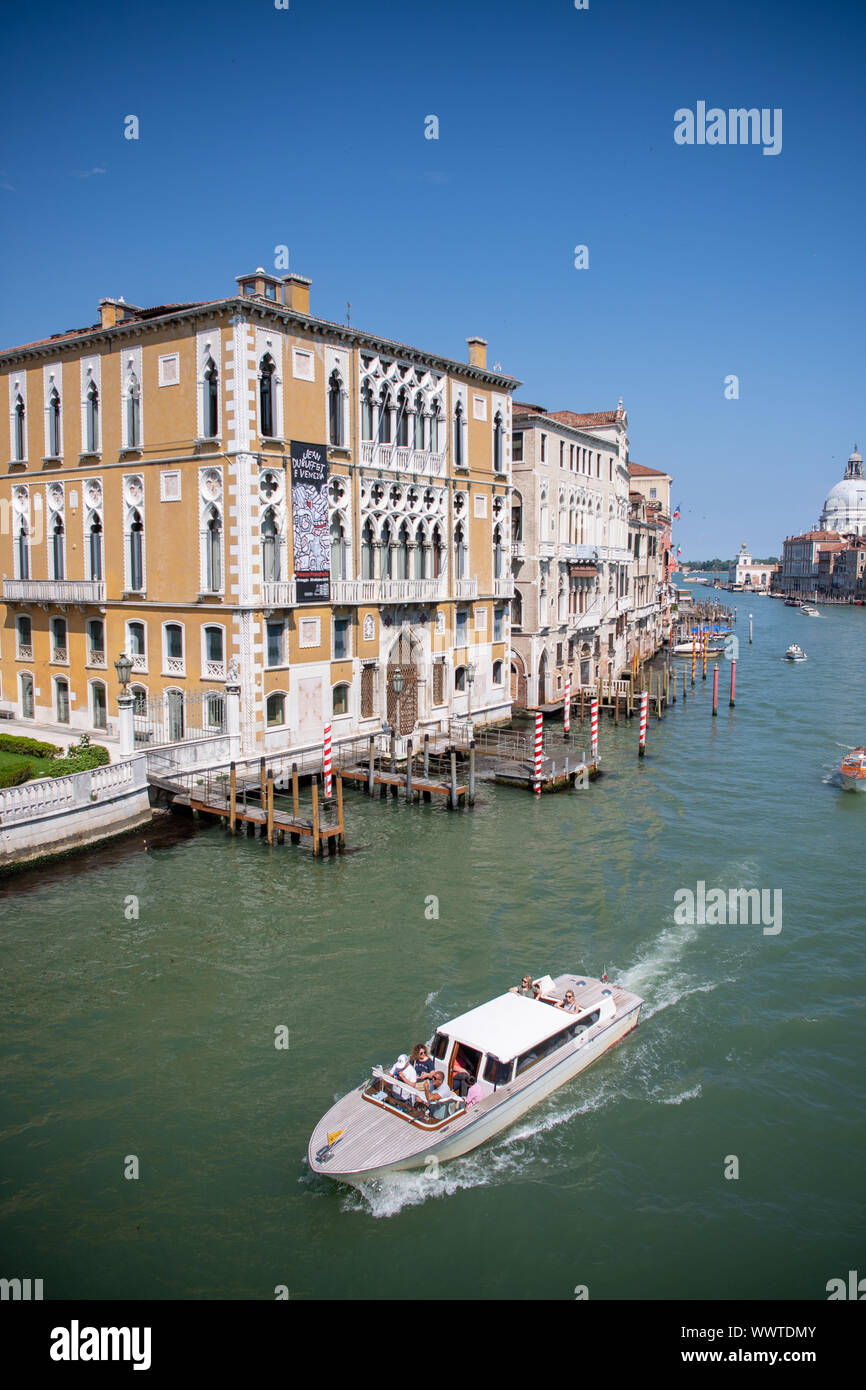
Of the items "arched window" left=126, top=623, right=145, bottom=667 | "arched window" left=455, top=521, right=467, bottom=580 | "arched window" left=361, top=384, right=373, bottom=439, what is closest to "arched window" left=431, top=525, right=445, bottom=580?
"arched window" left=455, top=521, right=467, bottom=580

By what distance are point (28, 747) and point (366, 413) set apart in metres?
13.2

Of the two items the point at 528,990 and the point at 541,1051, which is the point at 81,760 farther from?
the point at 541,1051

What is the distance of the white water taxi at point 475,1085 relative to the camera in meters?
11.3

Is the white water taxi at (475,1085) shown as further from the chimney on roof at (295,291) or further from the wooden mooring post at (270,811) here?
the chimney on roof at (295,291)

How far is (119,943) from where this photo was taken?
17.6 meters

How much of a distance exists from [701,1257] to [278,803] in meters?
17.7

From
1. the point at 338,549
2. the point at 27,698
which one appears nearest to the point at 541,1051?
the point at 338,549

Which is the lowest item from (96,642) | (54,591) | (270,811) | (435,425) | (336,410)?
(270,811)

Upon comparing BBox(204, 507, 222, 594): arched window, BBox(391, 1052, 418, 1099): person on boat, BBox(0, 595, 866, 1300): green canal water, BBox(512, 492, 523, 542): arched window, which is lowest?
BBox(0, 595, 866, 1300): green canal water

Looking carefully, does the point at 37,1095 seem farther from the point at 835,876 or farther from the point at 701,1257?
the point at 835,876

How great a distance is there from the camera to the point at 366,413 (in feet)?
96.5

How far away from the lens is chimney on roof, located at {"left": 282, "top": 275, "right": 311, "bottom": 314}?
26938 millimetres

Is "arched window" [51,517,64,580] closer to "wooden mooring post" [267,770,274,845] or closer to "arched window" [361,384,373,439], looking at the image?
"arched window" [361,384,373,439]

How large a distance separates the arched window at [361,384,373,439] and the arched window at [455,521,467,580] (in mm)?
6012
